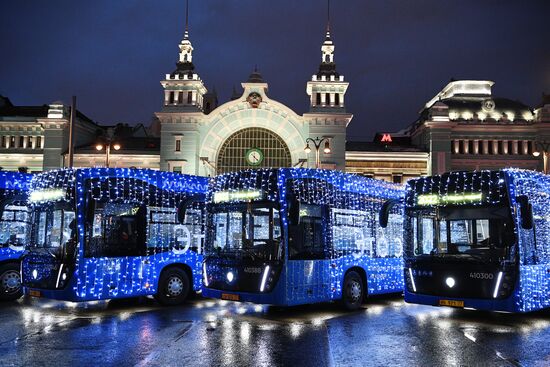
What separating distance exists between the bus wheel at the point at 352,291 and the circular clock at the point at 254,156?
41.0 meters

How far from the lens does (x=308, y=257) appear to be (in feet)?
38.9

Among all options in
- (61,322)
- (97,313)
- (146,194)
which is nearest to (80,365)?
(61,322)

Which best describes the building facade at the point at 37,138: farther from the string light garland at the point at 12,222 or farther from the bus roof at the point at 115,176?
the bus roof at the point at 115,176

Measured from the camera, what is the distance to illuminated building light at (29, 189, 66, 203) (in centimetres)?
1225

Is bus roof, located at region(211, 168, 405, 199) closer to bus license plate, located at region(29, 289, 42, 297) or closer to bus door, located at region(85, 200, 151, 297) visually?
bus door, located at region(85, 200, 151, 297)

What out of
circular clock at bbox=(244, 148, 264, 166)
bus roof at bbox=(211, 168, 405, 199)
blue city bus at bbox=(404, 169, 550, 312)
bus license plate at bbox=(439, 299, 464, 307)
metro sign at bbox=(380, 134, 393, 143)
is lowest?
bus license plate at bbox=(439, 299, 464, 307)

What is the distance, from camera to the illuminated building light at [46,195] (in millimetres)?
12250

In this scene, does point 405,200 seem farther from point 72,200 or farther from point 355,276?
point 72,200

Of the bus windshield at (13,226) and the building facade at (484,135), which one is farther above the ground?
the building facade at (484,135)

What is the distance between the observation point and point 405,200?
40.7 feet

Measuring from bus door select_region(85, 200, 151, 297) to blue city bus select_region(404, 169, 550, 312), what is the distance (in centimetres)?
625

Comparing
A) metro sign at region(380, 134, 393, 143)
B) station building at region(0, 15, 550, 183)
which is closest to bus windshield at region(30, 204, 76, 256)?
station building at region(0, 15, 550, 183)

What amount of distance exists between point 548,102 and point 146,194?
2277 inches

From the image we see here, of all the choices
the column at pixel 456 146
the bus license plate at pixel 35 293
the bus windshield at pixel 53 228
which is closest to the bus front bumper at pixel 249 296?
the bus windshield at pixel 53 228
